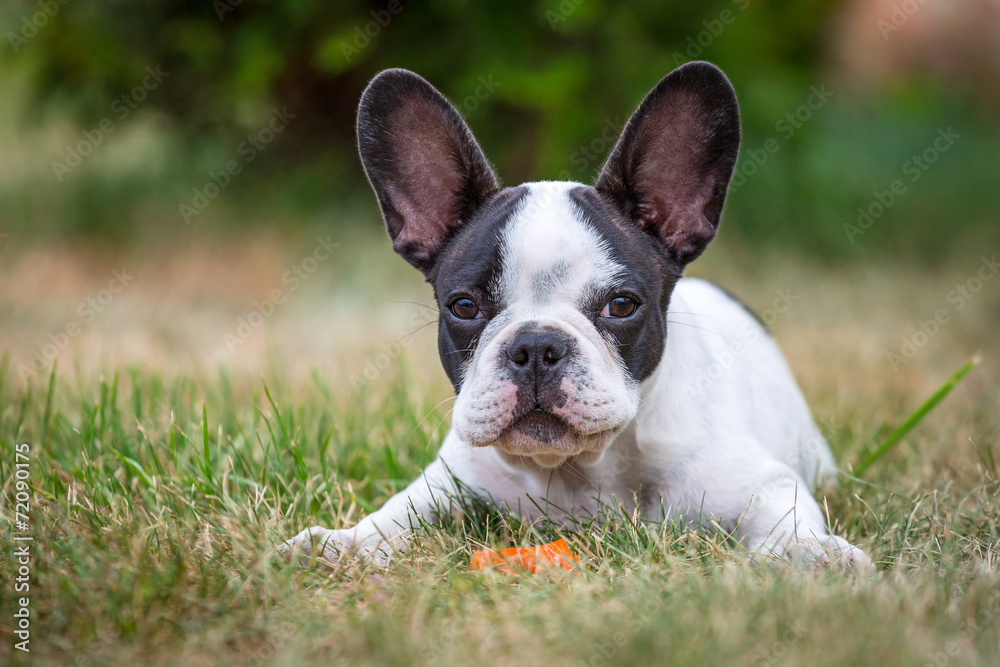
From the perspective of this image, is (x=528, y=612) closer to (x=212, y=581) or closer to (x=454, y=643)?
(x=454, y=643)

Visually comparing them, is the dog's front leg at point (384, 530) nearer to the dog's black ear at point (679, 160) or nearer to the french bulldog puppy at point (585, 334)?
the french bulldog puppy at point (585, 334)

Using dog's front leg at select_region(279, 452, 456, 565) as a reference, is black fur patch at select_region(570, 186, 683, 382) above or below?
above

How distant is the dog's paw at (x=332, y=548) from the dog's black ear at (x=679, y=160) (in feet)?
4.48

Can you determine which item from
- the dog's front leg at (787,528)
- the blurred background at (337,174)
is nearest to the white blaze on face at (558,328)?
the dog's front leg at (787,528)

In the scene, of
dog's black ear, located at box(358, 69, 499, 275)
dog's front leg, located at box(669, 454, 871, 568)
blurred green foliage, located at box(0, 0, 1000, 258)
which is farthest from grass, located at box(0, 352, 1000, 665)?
blurred green foliage, located at box(0, 0, 1000, 258)

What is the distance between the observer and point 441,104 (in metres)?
3.09

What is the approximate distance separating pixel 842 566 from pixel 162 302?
17.5 feet

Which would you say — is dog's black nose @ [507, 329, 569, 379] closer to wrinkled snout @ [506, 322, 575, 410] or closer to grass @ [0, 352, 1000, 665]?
wrinkled snout @ [506, 322, 575, 410]

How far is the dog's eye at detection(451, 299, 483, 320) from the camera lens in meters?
2.91

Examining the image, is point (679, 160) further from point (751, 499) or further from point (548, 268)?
point (751, 499)

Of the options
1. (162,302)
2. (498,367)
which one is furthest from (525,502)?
(162,302)

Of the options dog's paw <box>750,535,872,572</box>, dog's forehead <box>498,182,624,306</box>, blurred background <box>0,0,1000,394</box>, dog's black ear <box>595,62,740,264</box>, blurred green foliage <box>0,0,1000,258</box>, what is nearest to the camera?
dog's paw <box>750,535,872,572</box>

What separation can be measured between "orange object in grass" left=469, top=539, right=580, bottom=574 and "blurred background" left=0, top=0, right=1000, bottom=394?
2533 mm

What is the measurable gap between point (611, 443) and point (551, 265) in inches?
23.0
